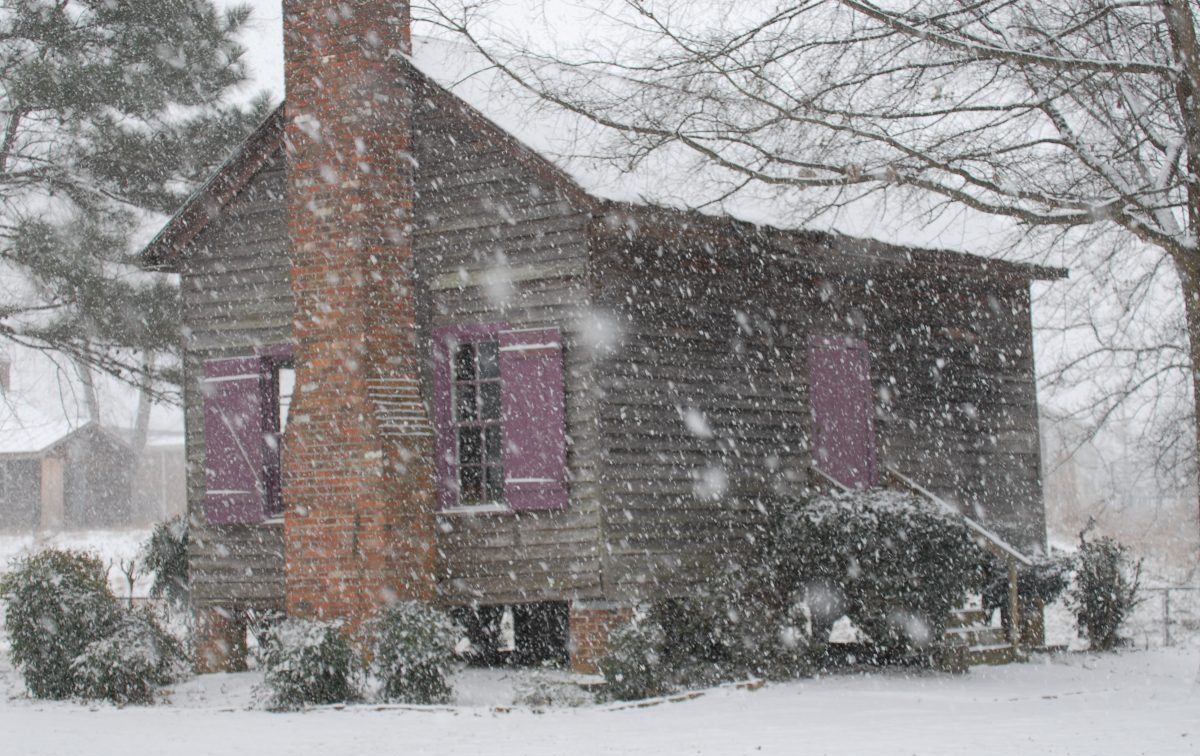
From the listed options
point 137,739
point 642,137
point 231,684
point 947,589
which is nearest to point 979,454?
point 947,589

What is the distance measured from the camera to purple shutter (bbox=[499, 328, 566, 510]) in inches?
459

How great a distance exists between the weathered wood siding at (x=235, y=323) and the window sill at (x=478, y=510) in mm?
1913

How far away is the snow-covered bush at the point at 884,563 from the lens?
1205 centimetres

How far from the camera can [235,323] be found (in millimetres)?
13367

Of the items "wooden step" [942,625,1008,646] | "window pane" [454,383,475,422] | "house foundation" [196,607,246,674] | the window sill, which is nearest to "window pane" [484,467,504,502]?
the window sill

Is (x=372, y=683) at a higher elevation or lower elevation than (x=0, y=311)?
lower

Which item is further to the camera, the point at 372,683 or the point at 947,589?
the point at 947,589

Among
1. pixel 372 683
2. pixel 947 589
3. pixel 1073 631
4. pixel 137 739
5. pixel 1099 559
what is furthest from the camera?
pixel 1073 631

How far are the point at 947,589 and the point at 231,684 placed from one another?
665cm

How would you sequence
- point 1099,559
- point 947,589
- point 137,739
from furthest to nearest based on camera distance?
point 1099,559 < point 947,589 < point 137,739

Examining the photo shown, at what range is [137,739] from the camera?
356 inches

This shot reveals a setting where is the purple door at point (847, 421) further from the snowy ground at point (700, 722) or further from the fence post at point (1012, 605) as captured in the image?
the snowy ground at point (700, 722)

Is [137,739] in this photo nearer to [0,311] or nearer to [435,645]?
[435,645]

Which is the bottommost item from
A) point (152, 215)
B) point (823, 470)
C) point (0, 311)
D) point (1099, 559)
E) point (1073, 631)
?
point (1073, 631)
